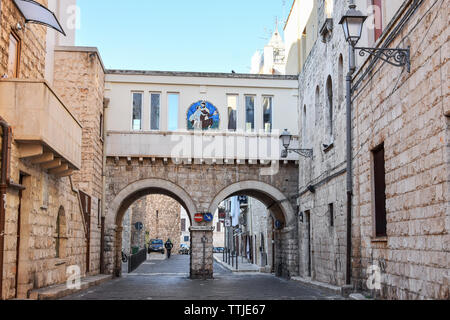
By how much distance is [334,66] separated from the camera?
16.3m

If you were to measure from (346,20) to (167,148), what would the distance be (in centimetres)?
1325

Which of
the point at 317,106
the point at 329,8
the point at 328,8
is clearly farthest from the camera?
the point at 317,106

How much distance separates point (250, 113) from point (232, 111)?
2.30 ft

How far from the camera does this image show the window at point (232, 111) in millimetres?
23250

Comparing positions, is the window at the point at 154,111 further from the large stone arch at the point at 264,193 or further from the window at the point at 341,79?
the window at the point at 341,79

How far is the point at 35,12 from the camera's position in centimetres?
1251

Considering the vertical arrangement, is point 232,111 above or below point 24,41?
above

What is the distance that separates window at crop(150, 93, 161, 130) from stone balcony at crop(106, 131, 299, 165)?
0.43m

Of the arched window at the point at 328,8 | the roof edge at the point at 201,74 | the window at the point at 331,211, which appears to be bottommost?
the window at the point at 331,211

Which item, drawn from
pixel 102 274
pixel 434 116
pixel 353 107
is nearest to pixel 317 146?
pixel 353 107

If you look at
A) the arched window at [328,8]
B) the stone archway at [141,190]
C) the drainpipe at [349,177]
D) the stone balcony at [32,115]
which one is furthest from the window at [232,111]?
the stone balcony at [32,115]

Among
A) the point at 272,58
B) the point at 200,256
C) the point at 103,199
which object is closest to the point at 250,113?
the point at 200,256

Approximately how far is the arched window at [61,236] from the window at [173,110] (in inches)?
319

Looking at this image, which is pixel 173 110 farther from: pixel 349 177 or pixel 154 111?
pixel 349 177
